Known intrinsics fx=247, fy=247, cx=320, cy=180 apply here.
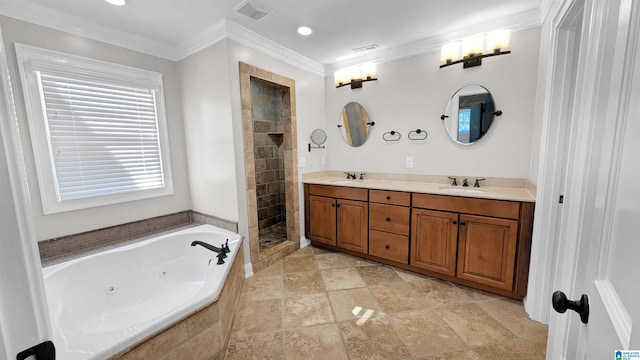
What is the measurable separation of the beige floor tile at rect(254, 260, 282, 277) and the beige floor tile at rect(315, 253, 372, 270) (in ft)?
1.45

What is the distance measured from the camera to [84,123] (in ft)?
7.19

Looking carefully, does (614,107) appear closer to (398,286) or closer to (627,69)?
(627,69)

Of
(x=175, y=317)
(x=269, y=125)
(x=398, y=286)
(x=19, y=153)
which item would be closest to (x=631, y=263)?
(x=19, y=153)

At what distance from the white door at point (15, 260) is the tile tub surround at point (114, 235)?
208cm

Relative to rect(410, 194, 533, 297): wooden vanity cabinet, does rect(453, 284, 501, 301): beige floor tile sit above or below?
below

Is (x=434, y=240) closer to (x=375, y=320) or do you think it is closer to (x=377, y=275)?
(x=377, y=275)

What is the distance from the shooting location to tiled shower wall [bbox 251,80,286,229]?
367 centimetres

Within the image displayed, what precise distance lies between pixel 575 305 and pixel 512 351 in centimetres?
138

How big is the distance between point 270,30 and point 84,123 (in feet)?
6.16

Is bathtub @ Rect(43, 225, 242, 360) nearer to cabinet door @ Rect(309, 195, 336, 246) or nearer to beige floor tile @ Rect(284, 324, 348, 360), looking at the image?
beige floor tile @ Rect(284, 324, 348, 360)

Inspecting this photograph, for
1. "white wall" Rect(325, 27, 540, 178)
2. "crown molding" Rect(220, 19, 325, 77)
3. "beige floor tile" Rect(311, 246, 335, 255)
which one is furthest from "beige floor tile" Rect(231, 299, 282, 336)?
"crown molding" Rect(220, 19, 325, 77)

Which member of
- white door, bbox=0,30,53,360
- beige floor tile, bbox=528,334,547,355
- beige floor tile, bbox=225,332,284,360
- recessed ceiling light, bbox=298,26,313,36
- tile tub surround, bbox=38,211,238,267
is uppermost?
recessed ceiling light, bbox=298,26,313,36

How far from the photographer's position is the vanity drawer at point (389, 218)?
2502mm

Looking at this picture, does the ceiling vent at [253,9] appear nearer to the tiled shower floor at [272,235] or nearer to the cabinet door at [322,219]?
the cabinet door at [322,219]
